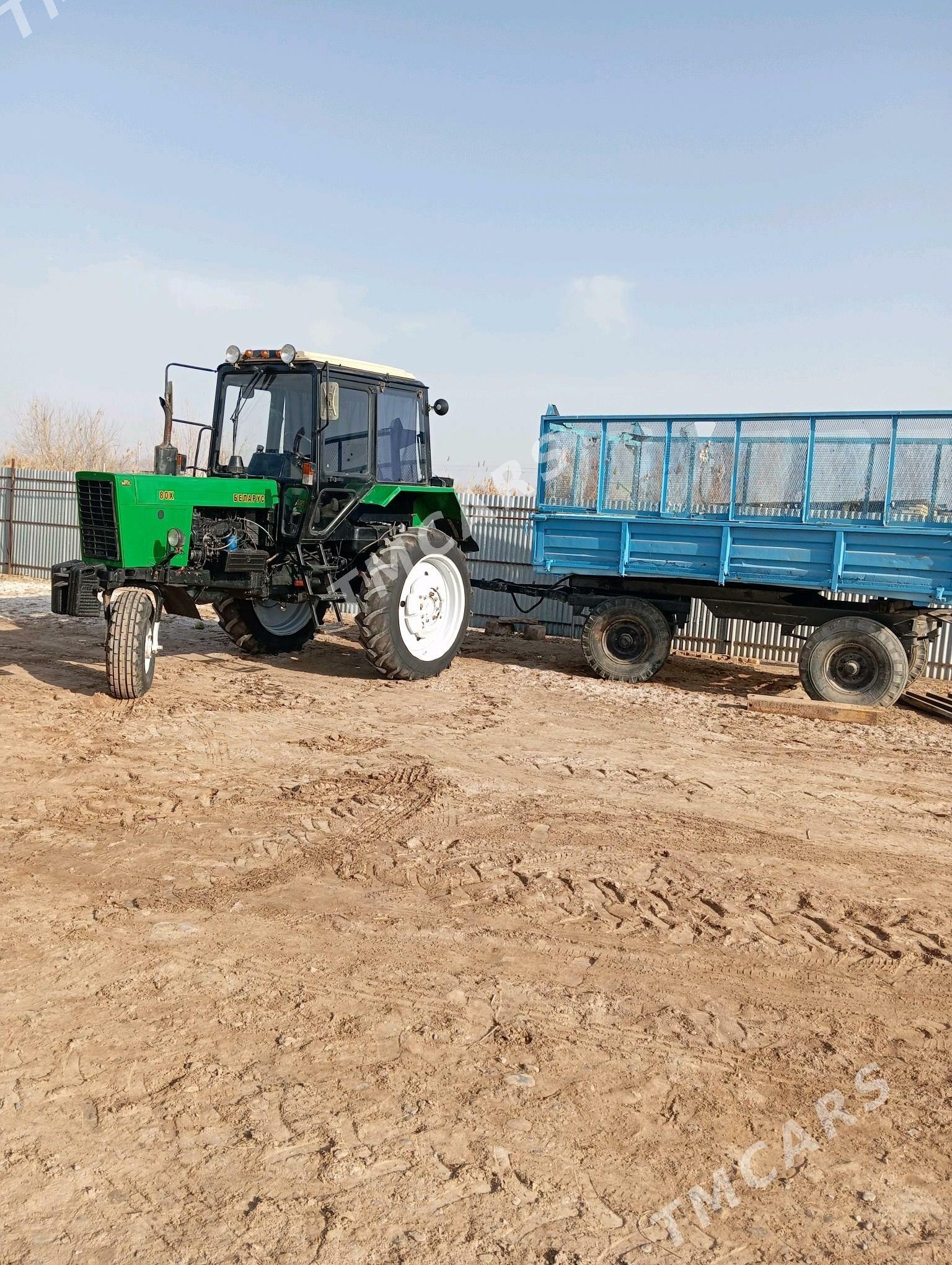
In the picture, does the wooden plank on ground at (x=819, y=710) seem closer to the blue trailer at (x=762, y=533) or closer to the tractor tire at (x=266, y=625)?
the blue trailer at (x=762, y=533)

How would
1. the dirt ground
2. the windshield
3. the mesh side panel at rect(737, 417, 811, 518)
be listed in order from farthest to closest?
the mesh side panel at rect(737, 417, 811, 518)
the windshield
the dirt ground

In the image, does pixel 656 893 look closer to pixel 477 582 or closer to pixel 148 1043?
pixel 148 1043

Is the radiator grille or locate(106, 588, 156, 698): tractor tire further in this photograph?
the radiator grille

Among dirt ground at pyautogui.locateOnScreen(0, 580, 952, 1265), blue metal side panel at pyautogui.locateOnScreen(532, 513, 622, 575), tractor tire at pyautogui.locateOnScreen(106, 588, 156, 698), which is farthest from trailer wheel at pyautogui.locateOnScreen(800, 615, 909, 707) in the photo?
tractor tire at pyautogui.locateOnScreen(106, 588, 156, 698)

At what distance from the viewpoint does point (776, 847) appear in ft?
18.3

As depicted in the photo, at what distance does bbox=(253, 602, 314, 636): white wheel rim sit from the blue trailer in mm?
2284

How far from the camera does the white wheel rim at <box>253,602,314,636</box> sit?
10797mm

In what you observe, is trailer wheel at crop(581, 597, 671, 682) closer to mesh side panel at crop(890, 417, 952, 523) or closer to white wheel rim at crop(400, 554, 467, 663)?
white wheel rim at crop(400, 554, 467, 663)

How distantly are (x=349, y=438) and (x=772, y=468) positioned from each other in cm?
385

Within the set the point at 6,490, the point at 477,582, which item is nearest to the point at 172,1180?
the point at 477,582

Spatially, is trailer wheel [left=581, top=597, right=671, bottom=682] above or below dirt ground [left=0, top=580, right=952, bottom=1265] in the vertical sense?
above

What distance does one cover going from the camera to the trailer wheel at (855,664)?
30.3ft

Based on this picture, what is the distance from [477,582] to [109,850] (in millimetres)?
7242

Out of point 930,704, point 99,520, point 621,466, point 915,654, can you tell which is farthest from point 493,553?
point 99,520
